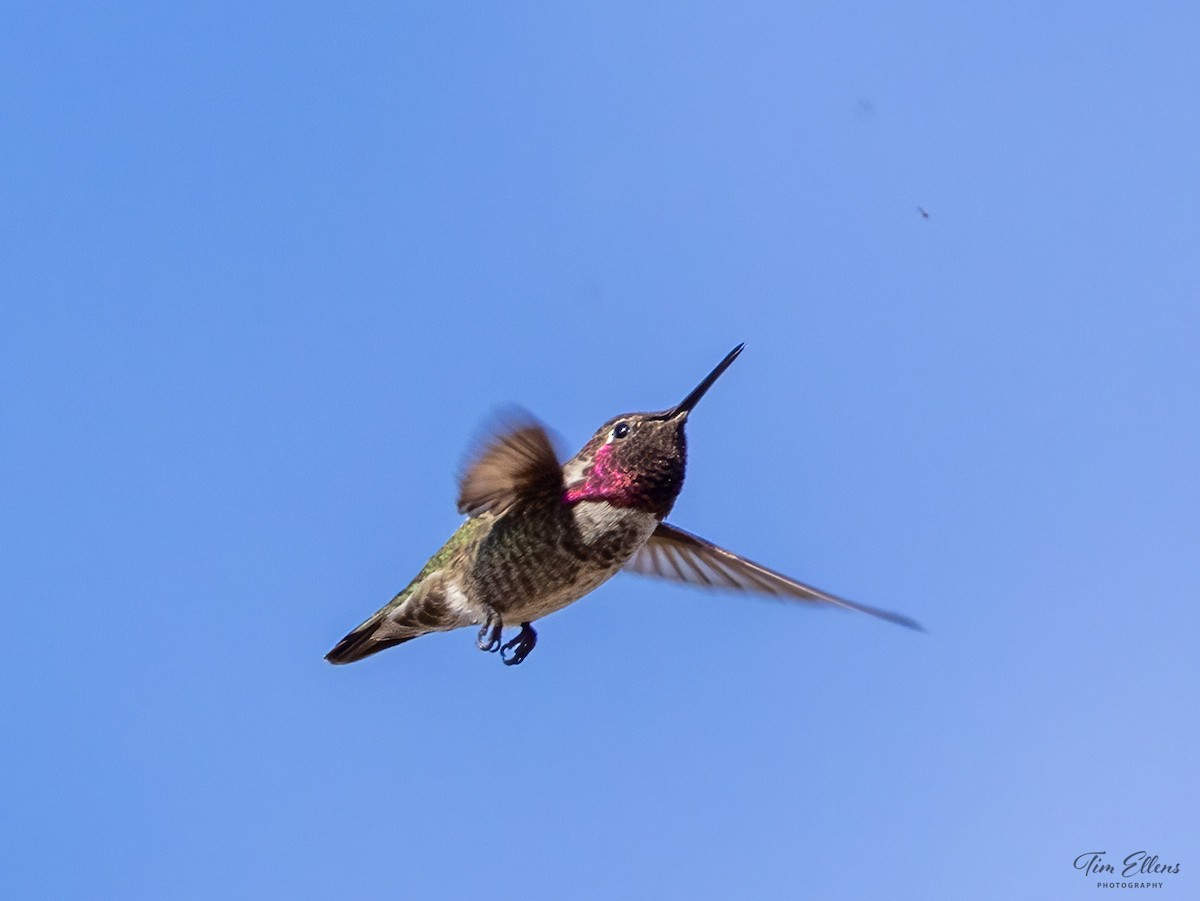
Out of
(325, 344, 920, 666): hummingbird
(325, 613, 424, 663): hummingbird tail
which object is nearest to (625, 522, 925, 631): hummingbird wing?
(325, 344, 920, 666): hummingbird

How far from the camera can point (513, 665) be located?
25.4 feet

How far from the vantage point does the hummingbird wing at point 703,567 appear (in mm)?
8883

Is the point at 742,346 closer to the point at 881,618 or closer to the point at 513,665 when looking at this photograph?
the point at 881,618

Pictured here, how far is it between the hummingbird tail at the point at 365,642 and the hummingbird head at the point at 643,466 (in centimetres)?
173

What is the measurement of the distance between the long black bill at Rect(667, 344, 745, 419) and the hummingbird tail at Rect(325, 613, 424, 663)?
2.35 meters

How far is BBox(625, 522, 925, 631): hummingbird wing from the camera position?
29.1ft

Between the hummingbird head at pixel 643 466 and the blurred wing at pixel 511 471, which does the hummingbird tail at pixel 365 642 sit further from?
the hummingbird head at pixel 643 466

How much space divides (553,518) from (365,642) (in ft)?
6.11

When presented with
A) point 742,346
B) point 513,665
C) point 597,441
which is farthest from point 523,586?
point 742,346

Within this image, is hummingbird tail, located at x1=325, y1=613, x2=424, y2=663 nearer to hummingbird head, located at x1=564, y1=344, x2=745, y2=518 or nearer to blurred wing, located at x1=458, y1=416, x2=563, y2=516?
blurred wing, located at x1=458, y1=416, x2=563, y2=516

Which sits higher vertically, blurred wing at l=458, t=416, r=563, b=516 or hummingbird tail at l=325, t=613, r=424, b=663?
blurred wing at l=458, t=416, r=563, b=516

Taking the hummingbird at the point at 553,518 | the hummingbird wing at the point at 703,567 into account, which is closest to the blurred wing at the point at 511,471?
the hummingbird at the point at 553,518

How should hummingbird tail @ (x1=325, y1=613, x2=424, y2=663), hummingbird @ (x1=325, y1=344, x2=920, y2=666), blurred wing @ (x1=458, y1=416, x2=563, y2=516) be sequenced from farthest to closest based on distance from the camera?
hummingbird tail @ (x1=325, y1=613, x2=424, y2=663)
hummingbird @ (x1=325, y1=344, x2=920, y2=666)
blurred wing @ (x1=458, y1=416, x2=563, y2=516)

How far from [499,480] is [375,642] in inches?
75.2
